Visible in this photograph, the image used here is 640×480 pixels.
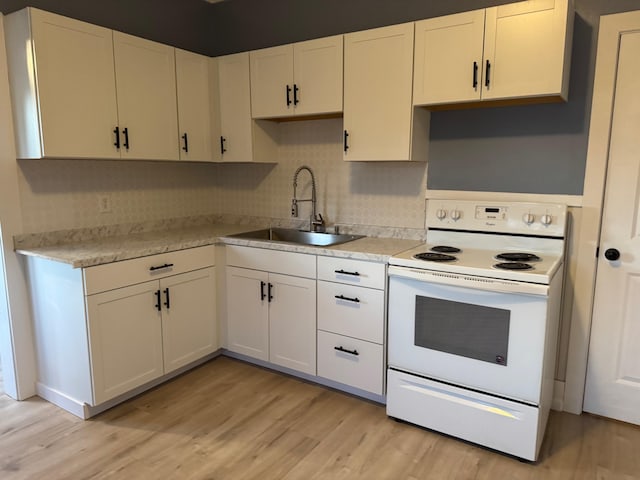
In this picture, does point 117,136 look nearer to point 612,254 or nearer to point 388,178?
point 388,178

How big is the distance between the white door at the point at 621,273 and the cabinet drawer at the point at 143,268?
230 centimetres

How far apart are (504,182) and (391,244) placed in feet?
2.39

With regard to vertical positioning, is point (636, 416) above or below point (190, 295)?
below

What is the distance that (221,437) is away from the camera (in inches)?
88.5

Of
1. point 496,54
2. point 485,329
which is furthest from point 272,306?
point 496,54

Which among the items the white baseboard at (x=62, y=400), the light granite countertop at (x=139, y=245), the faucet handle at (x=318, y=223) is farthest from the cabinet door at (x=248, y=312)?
the white baseboard at (x=62, y=400)

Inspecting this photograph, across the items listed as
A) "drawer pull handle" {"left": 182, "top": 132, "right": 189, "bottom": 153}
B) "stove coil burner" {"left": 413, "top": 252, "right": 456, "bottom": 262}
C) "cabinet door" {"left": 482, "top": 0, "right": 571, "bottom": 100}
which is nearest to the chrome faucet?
"drawer pull handle" {"left": 182, "top": 132, "right": 189, "bottom": 153}

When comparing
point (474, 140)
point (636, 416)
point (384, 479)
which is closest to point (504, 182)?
point (474, 140)

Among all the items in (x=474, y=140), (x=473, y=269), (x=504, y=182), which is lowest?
(x=473, y=269)

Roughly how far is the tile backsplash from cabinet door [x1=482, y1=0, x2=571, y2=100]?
735 millimetres

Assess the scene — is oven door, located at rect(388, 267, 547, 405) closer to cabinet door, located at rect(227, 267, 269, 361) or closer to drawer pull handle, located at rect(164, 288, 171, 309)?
cabinet door, located at rect(227, 267, 269, 361)

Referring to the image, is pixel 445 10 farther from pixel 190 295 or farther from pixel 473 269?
pixel 190 295

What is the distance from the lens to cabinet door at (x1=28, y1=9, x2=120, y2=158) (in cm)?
228

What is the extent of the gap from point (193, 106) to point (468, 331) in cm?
231
